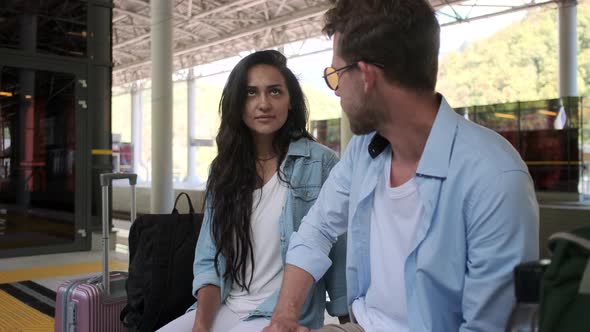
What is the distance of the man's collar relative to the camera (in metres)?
1.23

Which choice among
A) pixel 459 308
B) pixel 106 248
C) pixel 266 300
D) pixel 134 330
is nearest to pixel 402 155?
pixel 459 308

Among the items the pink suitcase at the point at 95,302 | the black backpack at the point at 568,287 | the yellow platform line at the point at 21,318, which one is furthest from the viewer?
the yellow platform line at the point at 21,318

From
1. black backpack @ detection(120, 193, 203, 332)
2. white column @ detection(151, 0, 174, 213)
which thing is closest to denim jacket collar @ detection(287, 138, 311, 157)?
black backpack @ detection(120, 193, 203, 332)

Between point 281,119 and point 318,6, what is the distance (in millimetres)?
15962

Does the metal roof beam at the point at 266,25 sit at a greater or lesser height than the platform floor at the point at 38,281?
greater

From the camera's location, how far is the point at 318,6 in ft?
56.8

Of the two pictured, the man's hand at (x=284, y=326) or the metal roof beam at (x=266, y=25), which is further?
the metal roof beam at (x=266, y=25)

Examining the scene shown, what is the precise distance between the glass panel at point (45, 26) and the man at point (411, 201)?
7209mm

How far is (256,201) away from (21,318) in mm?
3266

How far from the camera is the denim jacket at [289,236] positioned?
1.90 m

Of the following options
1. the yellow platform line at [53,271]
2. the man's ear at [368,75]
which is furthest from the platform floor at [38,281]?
the man's ear at [368,75]

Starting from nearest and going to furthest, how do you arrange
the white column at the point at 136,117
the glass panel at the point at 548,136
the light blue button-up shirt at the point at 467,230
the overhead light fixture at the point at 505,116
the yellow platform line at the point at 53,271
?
the light blue button-up shirt at the point at 467,230, the yellow platform line at the point at 53,271, the glass panel at the point at 548,136, the overhead light fixture at the point at 505,116, the white column at the point at 136,117

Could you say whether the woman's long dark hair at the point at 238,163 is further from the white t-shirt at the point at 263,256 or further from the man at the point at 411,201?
the man at the point at 411,201

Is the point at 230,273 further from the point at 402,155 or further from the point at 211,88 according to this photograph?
the point at 211,88
